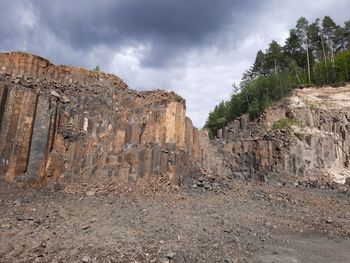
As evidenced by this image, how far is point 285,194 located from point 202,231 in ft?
24.1

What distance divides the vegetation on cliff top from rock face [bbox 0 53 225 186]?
1541 centimetres

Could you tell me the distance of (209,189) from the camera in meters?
14.5

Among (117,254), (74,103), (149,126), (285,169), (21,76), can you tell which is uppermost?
(21,76)

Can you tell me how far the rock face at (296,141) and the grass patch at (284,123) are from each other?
0.26 ft

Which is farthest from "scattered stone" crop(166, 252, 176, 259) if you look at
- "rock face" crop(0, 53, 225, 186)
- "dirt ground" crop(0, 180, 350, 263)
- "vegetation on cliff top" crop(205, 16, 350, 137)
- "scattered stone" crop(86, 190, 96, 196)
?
"vegetation on cliff top" crop(205, 16, 350, 137)

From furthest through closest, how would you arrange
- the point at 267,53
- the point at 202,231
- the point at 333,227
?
the point at 267,53 < the point at 333,227 < the point at 202,231

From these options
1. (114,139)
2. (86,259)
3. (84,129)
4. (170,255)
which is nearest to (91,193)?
(114,139)

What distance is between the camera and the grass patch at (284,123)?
24000 millimetres

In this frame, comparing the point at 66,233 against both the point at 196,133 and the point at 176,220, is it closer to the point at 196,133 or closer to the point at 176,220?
the point at 176,220

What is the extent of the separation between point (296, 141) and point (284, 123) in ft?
9.44

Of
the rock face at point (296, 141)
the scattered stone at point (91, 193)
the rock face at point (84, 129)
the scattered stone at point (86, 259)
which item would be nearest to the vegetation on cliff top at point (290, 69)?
the rock face at point (296, 141)

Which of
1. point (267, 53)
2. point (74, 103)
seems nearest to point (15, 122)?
point (74, 103)

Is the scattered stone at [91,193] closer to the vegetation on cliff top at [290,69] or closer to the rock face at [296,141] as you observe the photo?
the rock face at [296,141]

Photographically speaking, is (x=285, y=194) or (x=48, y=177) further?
(x=285, y=194)
